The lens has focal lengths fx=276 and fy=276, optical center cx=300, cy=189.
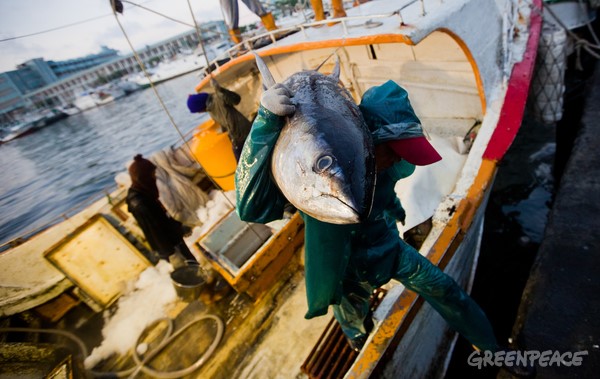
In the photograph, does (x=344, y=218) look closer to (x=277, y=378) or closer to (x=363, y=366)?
(x=363, y=366)

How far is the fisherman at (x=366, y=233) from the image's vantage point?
4.41 ft

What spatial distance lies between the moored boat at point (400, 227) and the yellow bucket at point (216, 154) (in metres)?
1.56

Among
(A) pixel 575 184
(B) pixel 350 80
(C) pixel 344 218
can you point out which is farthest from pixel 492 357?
(B) pixel 350 80

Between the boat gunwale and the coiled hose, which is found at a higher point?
the boat gunwale

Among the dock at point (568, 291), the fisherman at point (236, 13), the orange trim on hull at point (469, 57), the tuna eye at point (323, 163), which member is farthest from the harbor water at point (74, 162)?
the dock at point (568, 291)

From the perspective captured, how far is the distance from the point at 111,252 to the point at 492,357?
5304 millimetres

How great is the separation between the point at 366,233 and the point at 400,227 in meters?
1.68

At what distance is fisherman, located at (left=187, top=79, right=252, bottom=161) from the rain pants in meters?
3.29

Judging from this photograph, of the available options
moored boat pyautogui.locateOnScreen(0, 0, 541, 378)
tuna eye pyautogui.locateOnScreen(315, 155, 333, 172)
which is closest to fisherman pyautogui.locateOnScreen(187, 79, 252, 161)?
moored boat pyautogui.locateOnScreen(0, 0, 541, 378)

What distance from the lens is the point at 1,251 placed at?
3965mm

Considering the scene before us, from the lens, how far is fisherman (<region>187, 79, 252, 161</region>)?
181 inches

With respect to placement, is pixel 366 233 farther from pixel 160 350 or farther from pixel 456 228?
pixel 160 350

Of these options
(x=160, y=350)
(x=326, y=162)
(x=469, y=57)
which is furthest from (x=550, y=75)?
(x=160, y=350)

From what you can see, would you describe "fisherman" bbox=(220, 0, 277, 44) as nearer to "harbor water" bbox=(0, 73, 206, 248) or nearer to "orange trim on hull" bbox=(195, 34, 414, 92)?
"orange trim on hull" bbox=(195, 34, 414, 92)
